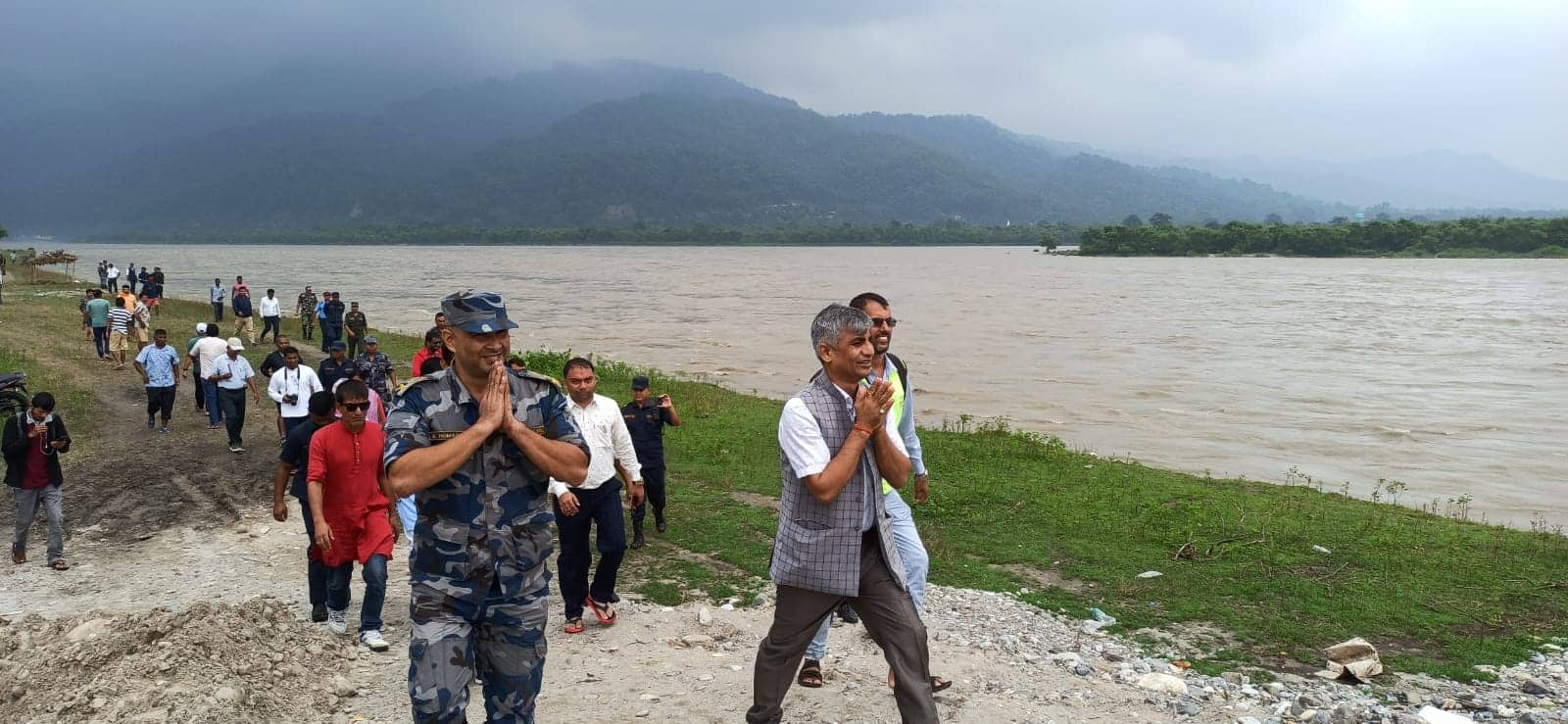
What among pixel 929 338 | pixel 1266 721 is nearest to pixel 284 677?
pixel 1266 721

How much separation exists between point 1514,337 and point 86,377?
40270 mm

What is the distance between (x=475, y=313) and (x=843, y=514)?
152 cm

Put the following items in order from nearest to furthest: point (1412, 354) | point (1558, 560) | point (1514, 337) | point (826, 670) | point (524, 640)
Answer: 1. point (524, 640)
2. point (826, 670)
3. point (1558, 560)
4. point (1412, 354)
5. point (1514, 337)

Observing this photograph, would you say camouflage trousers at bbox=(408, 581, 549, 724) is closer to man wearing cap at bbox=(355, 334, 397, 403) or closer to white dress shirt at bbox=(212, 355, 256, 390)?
man wearing cap at bbox=(355, 334, 397, 403)

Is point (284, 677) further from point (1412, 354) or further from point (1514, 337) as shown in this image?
point (1514, 337)

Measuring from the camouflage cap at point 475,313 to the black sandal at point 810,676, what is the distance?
2.82m

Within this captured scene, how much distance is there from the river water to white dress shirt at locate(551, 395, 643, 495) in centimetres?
1111

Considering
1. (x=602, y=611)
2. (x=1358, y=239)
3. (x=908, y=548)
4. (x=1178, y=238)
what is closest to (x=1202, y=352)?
(x=602, y=611)

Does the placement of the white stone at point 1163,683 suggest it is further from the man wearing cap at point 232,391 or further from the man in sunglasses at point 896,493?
the man wearing cap at point 232,391

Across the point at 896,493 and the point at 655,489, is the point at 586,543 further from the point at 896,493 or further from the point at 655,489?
the point at 655,489

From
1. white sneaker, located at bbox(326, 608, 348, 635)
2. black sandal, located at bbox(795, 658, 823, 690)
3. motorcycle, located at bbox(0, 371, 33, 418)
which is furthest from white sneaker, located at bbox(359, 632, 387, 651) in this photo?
motorcycle, located at bbox(0, 371, 33, 418)

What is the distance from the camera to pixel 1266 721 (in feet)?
16.7

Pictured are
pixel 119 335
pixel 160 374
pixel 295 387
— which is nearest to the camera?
pixel 295 387

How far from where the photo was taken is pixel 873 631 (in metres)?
4.05
